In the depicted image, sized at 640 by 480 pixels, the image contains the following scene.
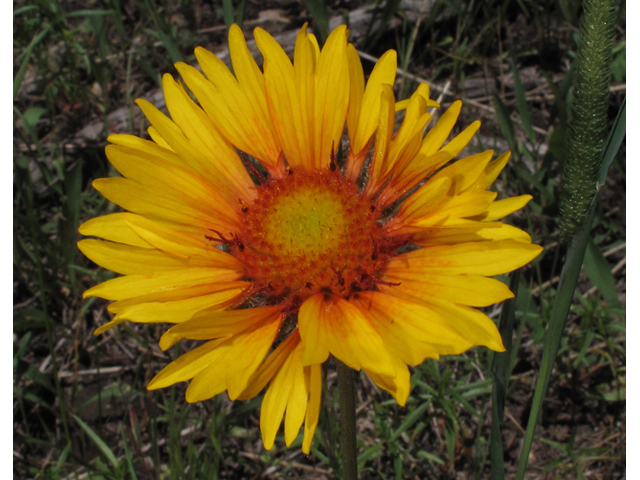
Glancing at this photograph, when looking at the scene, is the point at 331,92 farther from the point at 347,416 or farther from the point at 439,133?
the point at 347,416

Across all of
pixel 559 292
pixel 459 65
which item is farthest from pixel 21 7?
pixel 559 292

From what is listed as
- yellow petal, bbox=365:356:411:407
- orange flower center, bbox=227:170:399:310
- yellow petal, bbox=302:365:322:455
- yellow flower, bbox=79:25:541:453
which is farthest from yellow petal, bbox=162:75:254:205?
yellow petal, bbox=365:356:411:407

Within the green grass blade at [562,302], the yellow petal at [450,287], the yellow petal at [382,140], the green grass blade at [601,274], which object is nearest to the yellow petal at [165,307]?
the yellow petal at [450,287]

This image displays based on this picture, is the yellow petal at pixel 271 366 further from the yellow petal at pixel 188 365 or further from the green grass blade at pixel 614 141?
the green grass blade at pixel 614 141

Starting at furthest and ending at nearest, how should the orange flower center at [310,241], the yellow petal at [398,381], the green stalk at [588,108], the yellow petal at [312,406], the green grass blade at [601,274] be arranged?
the green grass blade at [601,274]
the orange flower center at [310,241]
the yellow petal at [312,406]
the yellow petal at [398,381]
the green stalk at [588,108]

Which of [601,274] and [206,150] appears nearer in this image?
[206,150]

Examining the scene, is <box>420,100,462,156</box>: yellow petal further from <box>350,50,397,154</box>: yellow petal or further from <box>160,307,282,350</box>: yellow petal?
<box>160,307,282,350</box>: yellow petal

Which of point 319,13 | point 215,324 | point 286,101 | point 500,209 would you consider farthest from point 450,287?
point 319,13
